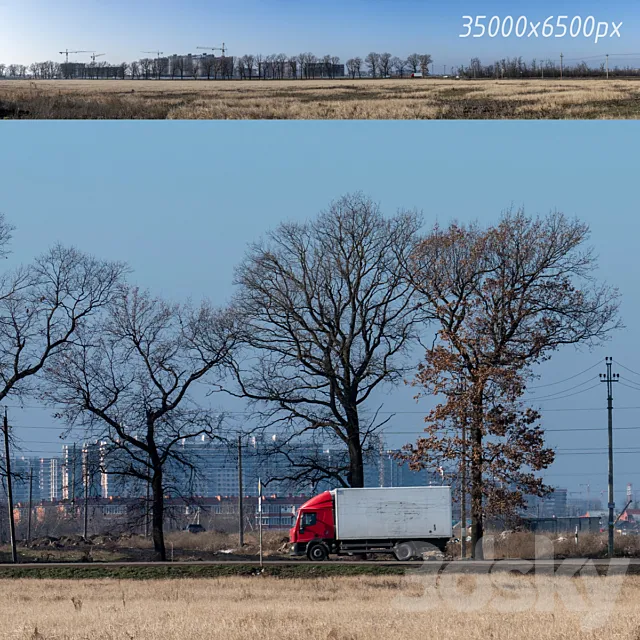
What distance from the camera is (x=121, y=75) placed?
45062mm

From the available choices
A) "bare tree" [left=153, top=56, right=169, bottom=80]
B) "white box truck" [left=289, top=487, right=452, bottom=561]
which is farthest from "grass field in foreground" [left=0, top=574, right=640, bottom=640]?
"bare tree" [left=153, top=56, right=169, bottom=80]

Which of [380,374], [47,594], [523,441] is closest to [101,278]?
[380,374]

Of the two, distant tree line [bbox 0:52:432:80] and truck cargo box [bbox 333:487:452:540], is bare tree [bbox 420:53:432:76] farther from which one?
truck cargo box [bbox 333:487:452:540]

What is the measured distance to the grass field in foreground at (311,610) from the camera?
18797 mm

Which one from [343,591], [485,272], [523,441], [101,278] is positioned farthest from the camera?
[101,278]

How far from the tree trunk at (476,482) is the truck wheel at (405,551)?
2.19m

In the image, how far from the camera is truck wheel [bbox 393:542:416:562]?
43000 millimetres

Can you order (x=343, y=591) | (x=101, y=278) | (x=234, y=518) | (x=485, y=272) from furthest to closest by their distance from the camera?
(x=234, y=518), (x=101, y=278), (x=485, y=272), (x=343, y=591)

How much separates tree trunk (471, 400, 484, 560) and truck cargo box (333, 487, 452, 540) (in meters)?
1.00

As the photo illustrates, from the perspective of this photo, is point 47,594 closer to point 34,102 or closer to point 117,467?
point 117,467

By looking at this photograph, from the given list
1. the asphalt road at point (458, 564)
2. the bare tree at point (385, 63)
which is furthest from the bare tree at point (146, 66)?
the asphalt road at point (458, 564)

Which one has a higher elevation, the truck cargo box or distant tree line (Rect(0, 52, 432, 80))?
distant tree line (Rect(0, 52, 432, 80))

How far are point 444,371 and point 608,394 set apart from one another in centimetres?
1222

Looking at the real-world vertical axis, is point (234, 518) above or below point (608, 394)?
below
